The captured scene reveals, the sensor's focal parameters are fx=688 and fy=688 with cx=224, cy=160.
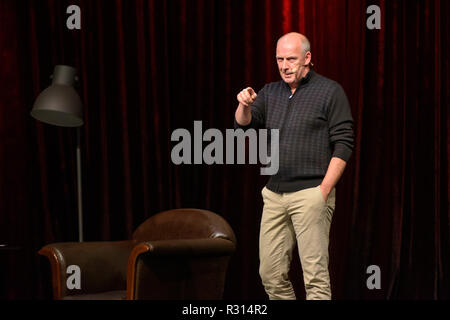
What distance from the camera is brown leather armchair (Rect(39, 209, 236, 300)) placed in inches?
120

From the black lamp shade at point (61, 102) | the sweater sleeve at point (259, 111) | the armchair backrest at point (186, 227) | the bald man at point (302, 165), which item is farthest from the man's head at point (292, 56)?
the black lamp shade at point (61, 102)

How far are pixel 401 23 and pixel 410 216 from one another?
3.80 feet

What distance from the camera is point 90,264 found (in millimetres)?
3414

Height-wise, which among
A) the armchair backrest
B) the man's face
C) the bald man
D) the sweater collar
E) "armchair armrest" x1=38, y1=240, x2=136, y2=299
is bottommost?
"armchair armrest" x1=38, y1=240, x2=136, y2=299

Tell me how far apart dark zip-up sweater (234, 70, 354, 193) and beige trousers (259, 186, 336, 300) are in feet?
0.21

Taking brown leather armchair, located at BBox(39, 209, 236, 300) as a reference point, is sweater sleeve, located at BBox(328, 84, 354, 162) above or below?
above

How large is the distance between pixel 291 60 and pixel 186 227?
1.00 m

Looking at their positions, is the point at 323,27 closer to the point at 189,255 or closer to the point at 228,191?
the point at 228,191

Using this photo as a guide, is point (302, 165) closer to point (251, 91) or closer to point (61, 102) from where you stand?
point (251, 91)

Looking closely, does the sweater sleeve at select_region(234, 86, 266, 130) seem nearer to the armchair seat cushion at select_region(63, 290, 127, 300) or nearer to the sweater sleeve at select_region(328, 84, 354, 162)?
the sweater sleeve at select_region(328, 84, 354, 162)

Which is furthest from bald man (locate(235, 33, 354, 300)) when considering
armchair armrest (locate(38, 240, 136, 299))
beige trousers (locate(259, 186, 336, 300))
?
armchair armrest (locate(38, 240, 136, 299))

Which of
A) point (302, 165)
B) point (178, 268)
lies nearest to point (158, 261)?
point (178, 268)

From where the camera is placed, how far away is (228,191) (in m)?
4.22

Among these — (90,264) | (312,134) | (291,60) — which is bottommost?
(90,264)
